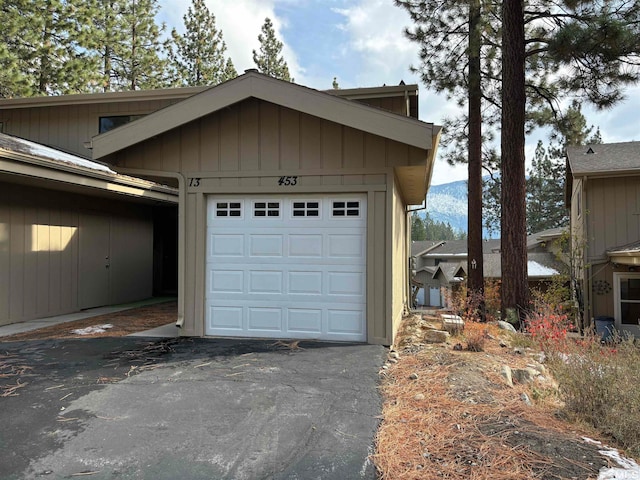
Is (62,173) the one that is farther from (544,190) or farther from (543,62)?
(544,190)

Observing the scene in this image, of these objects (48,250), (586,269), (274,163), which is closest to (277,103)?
(274,163)

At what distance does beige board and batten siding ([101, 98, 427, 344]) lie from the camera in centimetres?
551

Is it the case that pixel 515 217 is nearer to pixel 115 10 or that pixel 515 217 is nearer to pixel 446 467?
pixel 446 467

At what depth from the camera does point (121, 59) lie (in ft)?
60.5

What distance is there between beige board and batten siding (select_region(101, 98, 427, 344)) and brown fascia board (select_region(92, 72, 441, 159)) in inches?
13.6

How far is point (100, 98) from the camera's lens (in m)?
10.5

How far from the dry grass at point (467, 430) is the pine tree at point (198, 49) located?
72.9ft

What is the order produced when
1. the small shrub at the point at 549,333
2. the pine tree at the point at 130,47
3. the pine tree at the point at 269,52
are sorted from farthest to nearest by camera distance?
the pine tree at the point at 269,52
the pine tree at the point at 130,47
the small shrub at the point at 549,333

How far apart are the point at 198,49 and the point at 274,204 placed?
67.1ft

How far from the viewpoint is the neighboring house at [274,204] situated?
5508 mm

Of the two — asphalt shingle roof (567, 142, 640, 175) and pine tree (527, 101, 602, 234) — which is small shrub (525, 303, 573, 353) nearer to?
asphalt shingle roof (567, 142, 640, 175)

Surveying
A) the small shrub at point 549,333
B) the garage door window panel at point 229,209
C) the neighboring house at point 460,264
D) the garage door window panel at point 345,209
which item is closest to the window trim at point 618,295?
the neighboring house at point 460,264

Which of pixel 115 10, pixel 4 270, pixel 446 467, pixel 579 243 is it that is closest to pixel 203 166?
A: pixel 4 270

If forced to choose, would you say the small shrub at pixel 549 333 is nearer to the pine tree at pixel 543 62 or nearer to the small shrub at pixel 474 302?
the small shrub at pixel 474 302
